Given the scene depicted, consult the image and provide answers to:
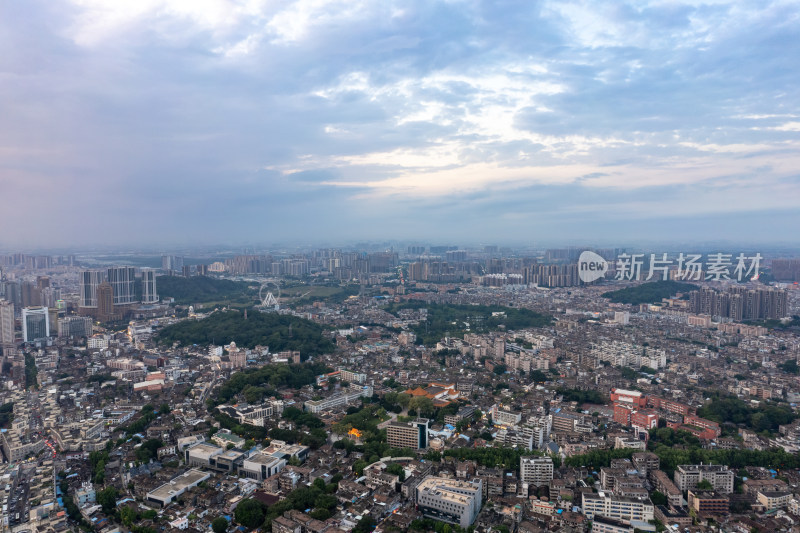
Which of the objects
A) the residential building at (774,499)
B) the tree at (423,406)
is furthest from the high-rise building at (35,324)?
the residential building at (774,499)

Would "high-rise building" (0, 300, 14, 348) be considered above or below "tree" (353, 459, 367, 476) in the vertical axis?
above

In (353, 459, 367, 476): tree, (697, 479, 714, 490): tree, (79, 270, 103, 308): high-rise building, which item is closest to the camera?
(697, 479, 714, 490): tree

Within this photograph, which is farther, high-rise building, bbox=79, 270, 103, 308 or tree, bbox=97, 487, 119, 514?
high-rise building, bbox=79, 270, 103, 308

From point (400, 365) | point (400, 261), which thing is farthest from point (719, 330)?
point (400, 261)

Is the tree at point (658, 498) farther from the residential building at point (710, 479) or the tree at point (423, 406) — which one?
the tree at point (423, 406)

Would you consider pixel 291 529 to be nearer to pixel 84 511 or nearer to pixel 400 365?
pixel 84 511

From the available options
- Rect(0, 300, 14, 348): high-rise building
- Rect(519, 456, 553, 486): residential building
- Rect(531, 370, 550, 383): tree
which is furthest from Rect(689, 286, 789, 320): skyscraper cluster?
Rect(0, 300, 14, 348): high-rise building

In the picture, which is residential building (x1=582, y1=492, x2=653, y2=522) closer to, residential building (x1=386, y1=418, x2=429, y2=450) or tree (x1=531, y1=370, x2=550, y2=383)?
residential building (x1=386, y1=418, x2=429, y2=450)
